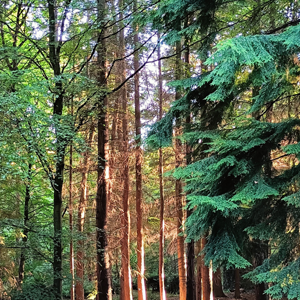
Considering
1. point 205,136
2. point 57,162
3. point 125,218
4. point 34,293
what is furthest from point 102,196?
point 205,136

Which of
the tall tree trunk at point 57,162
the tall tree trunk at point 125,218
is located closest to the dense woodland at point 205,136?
the tall tree trunk at point 57,162

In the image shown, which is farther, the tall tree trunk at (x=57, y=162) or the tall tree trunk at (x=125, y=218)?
the tall tree trunk at (x=125, y=218)

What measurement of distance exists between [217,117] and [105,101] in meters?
3.48

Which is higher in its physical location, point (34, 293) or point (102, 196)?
point (102, 196)

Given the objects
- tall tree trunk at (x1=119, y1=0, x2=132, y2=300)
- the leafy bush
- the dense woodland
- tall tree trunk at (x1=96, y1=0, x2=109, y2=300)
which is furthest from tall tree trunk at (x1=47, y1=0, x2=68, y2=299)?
tall tree trunk at (x1=119, y1=0, x2=132, y2=300)

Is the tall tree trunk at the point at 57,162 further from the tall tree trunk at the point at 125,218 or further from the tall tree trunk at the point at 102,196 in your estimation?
the tall tree trunk at the point at 125,218

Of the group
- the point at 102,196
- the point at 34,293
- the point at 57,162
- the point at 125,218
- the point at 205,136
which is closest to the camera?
the point at 205,136

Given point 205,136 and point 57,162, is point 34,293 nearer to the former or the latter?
point 57,162

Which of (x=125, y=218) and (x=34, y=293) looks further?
(x=125, y=218)

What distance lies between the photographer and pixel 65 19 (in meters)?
5.94

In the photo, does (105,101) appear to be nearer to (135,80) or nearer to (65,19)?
(65,19)

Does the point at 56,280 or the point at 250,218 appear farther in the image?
the point at 56,280

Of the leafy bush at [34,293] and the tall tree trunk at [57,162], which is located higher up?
the tall tree trunk at [57,162]

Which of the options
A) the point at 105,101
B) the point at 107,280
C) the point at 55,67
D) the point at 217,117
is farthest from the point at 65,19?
the point at 107,280
